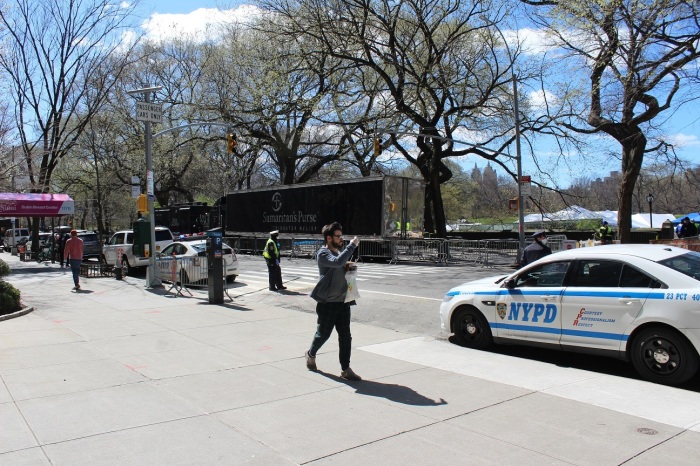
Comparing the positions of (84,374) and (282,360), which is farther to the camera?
(282,360)

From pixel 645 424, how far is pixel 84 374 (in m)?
5.84

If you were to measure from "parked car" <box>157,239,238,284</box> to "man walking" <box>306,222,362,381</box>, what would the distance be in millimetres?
9190

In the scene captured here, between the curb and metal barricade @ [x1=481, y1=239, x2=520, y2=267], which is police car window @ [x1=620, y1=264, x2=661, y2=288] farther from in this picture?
metal barricade @ [x1=481, y1=239, x2=520, y2=267]

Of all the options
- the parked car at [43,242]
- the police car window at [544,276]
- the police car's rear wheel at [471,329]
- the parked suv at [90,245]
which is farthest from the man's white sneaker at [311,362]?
the parked car at [43,242]

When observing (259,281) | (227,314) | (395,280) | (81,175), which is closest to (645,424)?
(227,314)

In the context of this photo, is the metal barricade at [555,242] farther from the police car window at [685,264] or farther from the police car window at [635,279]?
the police car window at [635,279]

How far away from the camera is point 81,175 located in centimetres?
4269

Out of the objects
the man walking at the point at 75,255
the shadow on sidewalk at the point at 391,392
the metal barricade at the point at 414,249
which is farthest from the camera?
the metal barricade at the point at 414,249

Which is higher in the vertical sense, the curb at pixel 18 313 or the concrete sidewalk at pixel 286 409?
the curb at pixel 18 313

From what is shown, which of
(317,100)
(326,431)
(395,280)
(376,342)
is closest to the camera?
(326,431)

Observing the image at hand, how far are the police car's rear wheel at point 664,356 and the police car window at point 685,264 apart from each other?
719 millimetres

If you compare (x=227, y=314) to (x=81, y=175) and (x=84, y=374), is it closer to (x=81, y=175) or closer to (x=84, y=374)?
(x=84, y=374)

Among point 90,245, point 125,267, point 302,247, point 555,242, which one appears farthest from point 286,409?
point 90,245

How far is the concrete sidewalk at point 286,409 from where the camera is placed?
4.05 metres
